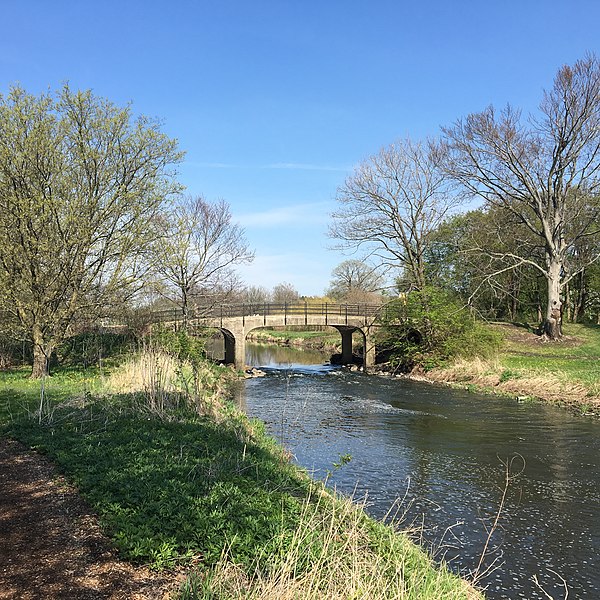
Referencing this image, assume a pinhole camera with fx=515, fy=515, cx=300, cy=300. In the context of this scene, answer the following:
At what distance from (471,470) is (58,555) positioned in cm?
828

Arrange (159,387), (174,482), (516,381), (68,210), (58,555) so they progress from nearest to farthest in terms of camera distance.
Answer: (58,555) → (174,482) → (159,387) → (68,210) → (516,381)

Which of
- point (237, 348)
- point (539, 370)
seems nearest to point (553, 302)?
point (539, 370)

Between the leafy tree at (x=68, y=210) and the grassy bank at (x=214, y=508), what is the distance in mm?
6020

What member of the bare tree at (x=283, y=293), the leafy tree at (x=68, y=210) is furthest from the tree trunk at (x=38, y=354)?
the bare tree at (x=283, y=293)

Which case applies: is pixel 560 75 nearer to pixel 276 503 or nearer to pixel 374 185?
pixel 374 185

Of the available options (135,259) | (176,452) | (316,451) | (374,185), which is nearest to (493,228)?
(374,185)

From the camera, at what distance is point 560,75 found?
981 inches

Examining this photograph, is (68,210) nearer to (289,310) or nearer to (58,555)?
(58,555)

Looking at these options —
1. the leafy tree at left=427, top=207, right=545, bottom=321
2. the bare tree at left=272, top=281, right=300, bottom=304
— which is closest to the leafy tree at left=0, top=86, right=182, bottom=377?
the leafy tree at left=427, top=207, right=545, bottom=321

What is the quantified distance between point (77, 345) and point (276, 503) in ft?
56.8

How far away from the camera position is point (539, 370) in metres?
21.2

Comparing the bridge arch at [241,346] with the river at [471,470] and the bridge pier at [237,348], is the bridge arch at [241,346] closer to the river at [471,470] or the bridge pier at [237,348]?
the bridge pier at [237,348]

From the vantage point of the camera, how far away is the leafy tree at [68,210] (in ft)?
49.1

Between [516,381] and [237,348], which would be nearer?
[516,381]
